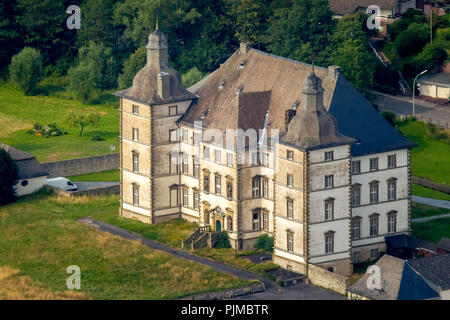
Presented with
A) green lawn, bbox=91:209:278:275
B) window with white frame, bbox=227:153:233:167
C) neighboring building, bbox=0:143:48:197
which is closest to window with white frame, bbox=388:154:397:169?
window with white frame, bbox=227:153:233:167

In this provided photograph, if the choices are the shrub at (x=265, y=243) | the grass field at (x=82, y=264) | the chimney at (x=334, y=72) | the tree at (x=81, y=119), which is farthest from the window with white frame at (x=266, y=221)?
the tree at (x=81, y=119)

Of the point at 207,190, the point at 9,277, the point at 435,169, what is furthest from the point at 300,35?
the point at 9,277

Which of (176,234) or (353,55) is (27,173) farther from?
(353,55)

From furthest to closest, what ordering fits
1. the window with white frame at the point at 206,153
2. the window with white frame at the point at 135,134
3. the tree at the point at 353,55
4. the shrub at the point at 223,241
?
the tree at the point at 353,55
the window with white frame at the point at 135,134
the window with white frame at the point at 206,153
the shrub at the point at 223,241

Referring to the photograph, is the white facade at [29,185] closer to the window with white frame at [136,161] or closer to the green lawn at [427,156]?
the window with white frame at [136,161]

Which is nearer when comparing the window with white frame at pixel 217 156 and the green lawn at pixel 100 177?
the window with white frame at pixel 217 156
